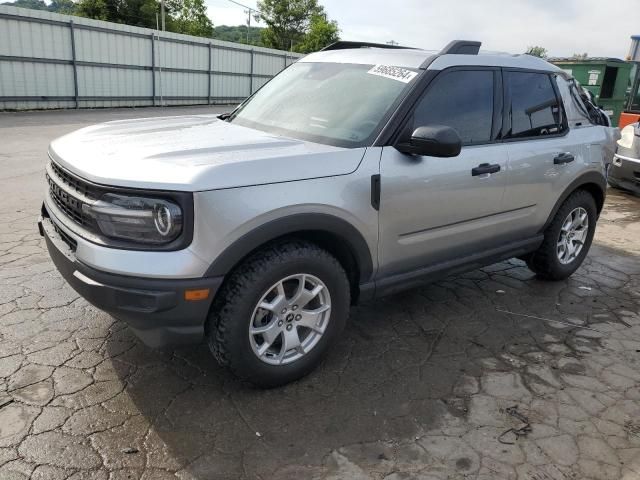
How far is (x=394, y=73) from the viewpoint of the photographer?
340cm

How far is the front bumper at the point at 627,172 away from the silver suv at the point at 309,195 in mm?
4737

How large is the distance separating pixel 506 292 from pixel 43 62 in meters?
15.4

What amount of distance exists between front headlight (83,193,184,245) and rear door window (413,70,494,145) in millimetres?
1613

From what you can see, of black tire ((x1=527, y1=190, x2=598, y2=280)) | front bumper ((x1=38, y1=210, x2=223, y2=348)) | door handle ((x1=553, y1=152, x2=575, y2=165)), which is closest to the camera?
front bumper ((x1=38, y1=210, x2=223, y2=348))

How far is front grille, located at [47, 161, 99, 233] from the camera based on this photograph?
2.53 metres

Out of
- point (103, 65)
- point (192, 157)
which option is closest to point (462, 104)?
point (192, 157)

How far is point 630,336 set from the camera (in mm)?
3855

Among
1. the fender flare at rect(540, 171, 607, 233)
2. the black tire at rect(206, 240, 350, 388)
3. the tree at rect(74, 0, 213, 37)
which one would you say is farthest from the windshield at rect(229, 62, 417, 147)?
the tree at rect(74, 0, 213, 37)

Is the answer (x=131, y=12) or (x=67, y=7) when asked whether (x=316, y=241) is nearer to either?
(x=131, y=12)

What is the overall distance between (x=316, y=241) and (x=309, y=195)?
34cm

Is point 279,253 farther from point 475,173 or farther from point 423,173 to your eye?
point 475,173

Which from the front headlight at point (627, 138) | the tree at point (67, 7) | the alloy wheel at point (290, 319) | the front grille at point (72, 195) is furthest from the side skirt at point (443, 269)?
the tree at point (67, 7)

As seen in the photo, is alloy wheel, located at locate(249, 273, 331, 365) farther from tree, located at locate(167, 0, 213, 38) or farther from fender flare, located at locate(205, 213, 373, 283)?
tree, located at locate(167, 0, 213, 38)

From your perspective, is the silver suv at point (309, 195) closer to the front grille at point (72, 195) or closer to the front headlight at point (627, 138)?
the front grille at point (72, 195)
